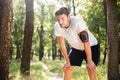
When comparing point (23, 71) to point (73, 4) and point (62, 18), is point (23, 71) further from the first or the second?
Result: point (73, 4)

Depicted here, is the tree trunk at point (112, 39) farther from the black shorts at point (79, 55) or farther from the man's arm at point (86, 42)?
the man's arm at point (86, 42)

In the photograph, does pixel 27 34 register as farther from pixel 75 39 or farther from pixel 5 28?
pixel 75 39

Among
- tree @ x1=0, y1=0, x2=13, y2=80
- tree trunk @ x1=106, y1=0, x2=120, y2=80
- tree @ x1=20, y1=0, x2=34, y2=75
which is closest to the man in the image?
tree @ x1=0, y1=0, x2=13, y2=80

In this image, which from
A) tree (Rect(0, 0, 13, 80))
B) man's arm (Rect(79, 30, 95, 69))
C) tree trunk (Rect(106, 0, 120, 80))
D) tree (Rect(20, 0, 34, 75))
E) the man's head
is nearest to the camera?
the man's head

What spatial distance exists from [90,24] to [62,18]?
3348cm

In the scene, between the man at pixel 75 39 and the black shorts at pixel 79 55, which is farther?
the black shorts at pixel 79 55

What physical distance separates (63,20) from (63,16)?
112 mm

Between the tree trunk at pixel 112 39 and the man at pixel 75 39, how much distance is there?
18.1ft

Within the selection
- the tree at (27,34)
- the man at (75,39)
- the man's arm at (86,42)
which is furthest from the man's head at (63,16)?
the tree at (27,34)

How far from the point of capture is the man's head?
14.0ft

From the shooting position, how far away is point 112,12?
34.2ft

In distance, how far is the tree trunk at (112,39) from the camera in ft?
34.3

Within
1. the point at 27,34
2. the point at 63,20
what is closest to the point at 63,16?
the point at 63,20

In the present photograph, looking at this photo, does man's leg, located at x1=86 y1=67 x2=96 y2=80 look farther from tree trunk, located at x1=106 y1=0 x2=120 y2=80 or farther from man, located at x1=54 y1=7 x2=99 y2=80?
tree trunk, located at x1=106 y1=0 x2=120 y2=80
